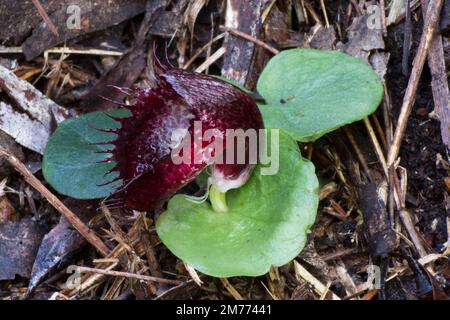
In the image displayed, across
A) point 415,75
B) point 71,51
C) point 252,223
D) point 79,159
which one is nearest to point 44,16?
point 71,51

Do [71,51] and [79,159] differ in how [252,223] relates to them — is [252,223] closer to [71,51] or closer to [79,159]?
[79,159]

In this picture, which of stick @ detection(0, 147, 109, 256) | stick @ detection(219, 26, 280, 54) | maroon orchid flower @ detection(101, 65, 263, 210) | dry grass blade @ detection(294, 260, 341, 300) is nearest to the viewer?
maroon orchid flower @ detection(101, 65, 263, 210)

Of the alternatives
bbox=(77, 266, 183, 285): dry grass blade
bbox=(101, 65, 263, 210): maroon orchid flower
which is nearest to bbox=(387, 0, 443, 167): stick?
bbox=(101, 65, 263, 210): maroon orchid flower

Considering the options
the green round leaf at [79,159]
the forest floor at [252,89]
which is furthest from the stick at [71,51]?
the green round leaf at [79,159]

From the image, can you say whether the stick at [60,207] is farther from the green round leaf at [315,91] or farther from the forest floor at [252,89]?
the green round leaf at [315,91]

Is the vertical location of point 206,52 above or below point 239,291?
above

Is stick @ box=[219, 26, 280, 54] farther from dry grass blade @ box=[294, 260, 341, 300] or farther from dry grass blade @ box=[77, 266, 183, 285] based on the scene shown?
dry grass blade @ box=[77, 266, 183, 285]

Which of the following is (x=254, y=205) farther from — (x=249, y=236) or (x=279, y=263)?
(x=279, y=263)
